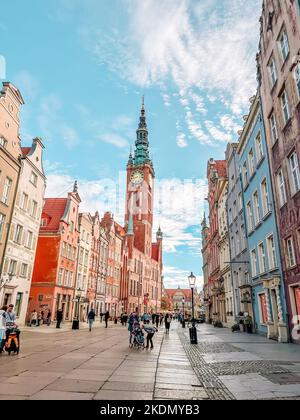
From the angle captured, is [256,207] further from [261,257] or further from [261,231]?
[261,257]

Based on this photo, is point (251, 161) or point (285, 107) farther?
point (251, 161)

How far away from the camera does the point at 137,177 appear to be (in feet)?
320

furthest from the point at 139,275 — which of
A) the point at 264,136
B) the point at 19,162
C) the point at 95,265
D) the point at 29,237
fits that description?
the point at 264,136

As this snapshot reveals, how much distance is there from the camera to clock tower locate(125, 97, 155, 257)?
92.1 metres

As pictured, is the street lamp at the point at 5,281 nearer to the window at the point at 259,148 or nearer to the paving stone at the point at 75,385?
the paving stone at the point at 75,385

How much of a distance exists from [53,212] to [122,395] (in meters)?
36.2

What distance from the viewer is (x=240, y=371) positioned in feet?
27.0

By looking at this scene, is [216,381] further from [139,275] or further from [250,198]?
[139,275]

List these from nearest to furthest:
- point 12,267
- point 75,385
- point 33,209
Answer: point 75,385 → point 12,267 → point 33,209

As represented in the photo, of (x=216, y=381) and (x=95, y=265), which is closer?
(x=216, y=381)

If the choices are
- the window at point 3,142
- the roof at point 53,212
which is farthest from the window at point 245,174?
the roof at point 53,212

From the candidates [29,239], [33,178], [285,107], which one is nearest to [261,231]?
[285,107]

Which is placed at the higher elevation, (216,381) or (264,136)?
(264,136)
